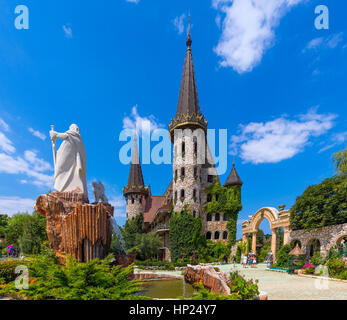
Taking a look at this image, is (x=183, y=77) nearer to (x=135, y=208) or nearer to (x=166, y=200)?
(x=166, y=200)

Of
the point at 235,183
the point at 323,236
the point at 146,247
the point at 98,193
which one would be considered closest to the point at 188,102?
the point at 235,183

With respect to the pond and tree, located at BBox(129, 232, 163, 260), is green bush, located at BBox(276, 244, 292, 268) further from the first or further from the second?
tree, located at BBox(129, 232, 163, 260)

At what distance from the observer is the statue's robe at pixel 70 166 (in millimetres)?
9953

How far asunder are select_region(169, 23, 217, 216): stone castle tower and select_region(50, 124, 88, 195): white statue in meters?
17.2

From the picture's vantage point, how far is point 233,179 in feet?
89.9

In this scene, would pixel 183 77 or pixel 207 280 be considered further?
pixel 183 77

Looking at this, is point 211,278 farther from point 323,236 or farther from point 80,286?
point 323,236

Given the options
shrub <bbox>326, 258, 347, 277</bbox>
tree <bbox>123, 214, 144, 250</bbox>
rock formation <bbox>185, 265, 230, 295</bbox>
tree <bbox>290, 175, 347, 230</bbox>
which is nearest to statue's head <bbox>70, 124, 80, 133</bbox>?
rock formation <bbox>185, 265, 230, 295</bbox>

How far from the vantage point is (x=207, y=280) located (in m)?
8.96

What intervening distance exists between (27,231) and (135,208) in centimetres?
1568

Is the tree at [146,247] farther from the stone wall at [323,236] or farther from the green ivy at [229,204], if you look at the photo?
the stone wall at [323,236]

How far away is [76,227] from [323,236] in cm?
1579

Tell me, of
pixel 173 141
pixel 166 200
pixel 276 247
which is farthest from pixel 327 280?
pixel 166 200
